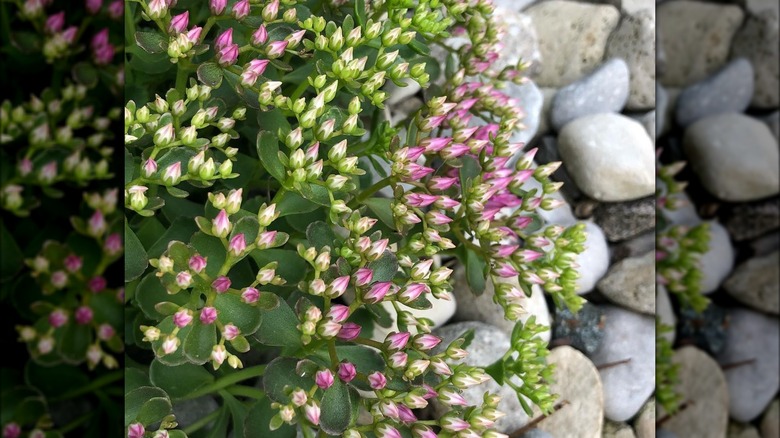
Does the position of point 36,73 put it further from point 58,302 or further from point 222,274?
point 222,274

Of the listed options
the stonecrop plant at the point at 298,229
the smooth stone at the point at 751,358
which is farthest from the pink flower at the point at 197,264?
the smooth stone at the point at 751,358

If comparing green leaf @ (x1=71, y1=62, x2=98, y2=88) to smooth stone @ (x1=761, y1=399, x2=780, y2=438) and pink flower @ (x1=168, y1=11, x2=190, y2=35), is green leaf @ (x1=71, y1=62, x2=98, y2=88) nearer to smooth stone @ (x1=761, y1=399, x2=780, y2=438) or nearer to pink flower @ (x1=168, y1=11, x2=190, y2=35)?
pink flower @ (x1=168, y1=11, x2=190, y2=35)

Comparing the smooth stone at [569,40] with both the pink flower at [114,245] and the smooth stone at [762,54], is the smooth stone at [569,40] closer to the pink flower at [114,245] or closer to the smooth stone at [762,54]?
the smooth stone at [762,54]

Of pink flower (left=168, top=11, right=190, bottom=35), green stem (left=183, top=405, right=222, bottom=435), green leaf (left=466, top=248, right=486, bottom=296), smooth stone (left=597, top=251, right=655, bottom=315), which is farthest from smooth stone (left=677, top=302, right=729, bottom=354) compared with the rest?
pink flower (left=168, top=11, right=190, bottom=35)

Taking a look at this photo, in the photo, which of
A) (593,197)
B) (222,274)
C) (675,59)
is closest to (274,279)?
(222,274)

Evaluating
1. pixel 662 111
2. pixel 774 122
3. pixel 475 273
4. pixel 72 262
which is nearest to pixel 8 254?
pixel 72 262

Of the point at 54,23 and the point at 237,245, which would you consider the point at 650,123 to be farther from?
the point at 54,23
